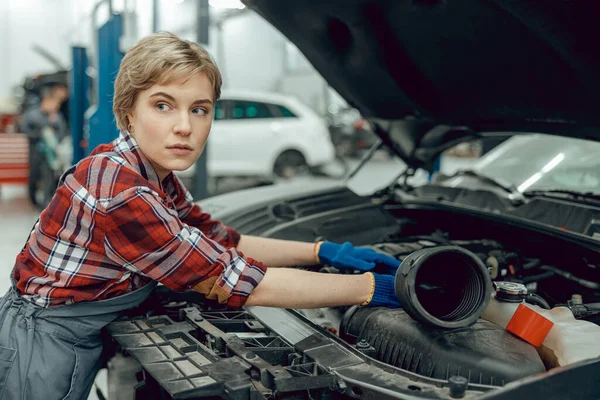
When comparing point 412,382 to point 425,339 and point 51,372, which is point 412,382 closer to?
point 425,339

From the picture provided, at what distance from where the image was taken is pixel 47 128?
20.9 ft

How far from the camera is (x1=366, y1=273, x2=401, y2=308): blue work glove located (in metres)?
1.40

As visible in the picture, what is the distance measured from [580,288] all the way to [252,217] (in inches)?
44.1

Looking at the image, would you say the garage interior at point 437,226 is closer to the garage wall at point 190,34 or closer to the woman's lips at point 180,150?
the woman's lips at point 180,150

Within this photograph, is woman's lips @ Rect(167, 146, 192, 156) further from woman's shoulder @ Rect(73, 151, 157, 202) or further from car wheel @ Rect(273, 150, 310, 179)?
car wheel @ Rect(273, 150, 310, 179)

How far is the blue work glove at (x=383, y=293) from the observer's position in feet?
4.58

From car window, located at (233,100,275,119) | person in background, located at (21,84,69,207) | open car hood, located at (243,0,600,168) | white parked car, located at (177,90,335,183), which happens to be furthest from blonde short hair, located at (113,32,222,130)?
car window, located at (233,100,275,119)

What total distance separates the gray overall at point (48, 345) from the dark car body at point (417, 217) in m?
0.08

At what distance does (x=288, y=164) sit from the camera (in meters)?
8.73

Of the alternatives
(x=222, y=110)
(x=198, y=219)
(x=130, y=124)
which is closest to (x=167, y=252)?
(x=130, y=124)

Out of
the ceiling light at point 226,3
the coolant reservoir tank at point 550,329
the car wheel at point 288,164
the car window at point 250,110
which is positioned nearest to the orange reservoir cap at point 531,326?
the coolant reservoir tank at point 550,329

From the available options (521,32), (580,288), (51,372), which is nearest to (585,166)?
(580,288)

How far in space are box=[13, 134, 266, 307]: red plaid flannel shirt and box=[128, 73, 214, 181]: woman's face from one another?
55mm

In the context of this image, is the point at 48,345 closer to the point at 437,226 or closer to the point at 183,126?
the point at 183,126
